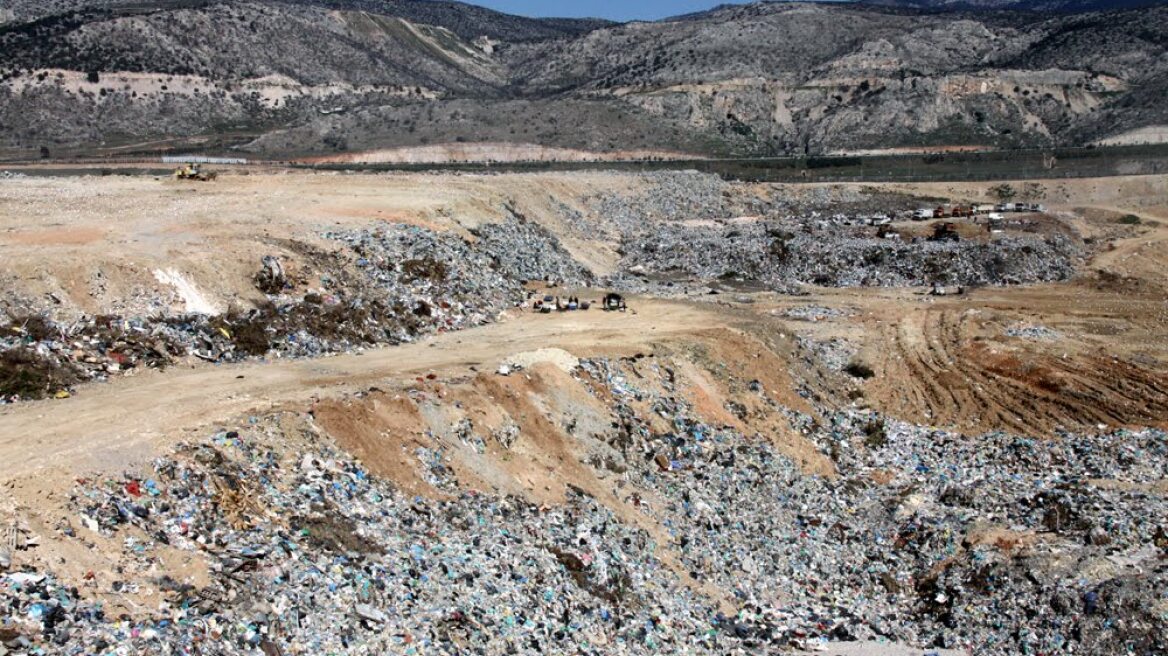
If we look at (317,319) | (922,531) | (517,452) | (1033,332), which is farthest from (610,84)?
(517,452)

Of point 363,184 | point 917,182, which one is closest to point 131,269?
point 363,184

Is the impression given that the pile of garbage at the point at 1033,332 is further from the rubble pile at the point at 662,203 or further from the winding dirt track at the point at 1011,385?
the rubble pile at the point at 662,203

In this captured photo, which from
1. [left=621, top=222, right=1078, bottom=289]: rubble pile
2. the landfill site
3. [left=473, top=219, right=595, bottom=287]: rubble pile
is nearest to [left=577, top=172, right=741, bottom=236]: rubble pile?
[left=621, top=222, right=1078, bottom=289]: rubble pile

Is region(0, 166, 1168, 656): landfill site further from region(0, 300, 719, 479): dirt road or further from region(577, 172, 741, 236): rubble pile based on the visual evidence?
region(577, 172, 741, 236): rubble pile

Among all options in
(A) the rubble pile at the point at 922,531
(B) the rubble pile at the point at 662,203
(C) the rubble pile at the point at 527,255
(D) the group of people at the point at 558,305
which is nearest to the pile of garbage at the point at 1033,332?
(A) the rubble pile at the point at 922,531

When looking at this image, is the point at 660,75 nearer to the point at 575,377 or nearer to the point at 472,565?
the point at 575,377
